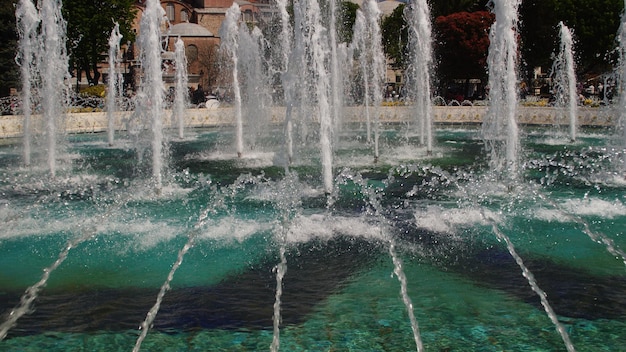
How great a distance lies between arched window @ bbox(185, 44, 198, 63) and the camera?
54.4m

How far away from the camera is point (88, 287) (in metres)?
5.82

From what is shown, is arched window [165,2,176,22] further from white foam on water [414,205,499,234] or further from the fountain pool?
white foam on water [414,205,499,234]

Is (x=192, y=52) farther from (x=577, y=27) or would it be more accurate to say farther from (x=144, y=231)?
(x=144, y=231)

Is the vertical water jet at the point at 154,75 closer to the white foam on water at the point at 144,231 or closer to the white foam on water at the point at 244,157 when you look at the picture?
the white foam on water at the point at 144,231

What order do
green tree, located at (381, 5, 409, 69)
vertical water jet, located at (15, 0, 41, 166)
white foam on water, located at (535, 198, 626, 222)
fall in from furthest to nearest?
green tree, located at (381, 5, 409, 69)
vertical water jet, located at (15, 0, 41, 166)
white foam on water, located at (535, 198, 626, 222)

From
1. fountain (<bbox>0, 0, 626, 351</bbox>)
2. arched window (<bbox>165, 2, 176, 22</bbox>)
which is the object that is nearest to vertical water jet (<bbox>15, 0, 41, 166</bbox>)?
fountain (<bbox>0, 0, 626, 351</bbox>)

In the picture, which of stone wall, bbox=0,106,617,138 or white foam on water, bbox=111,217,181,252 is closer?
white foam on water, bbox=111,217,181,252

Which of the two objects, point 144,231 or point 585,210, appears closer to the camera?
point 144,231

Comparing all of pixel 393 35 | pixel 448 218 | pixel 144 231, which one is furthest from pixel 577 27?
pixel 144 231

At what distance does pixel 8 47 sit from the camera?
2861 cm

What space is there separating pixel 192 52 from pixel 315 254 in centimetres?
5149

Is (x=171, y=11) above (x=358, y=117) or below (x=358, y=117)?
above

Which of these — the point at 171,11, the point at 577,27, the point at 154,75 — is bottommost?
the point at 154,75

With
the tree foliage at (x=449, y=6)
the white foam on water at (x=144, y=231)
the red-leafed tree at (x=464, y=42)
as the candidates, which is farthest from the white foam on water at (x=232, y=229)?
the tree foliage at (x=449, y=6)
